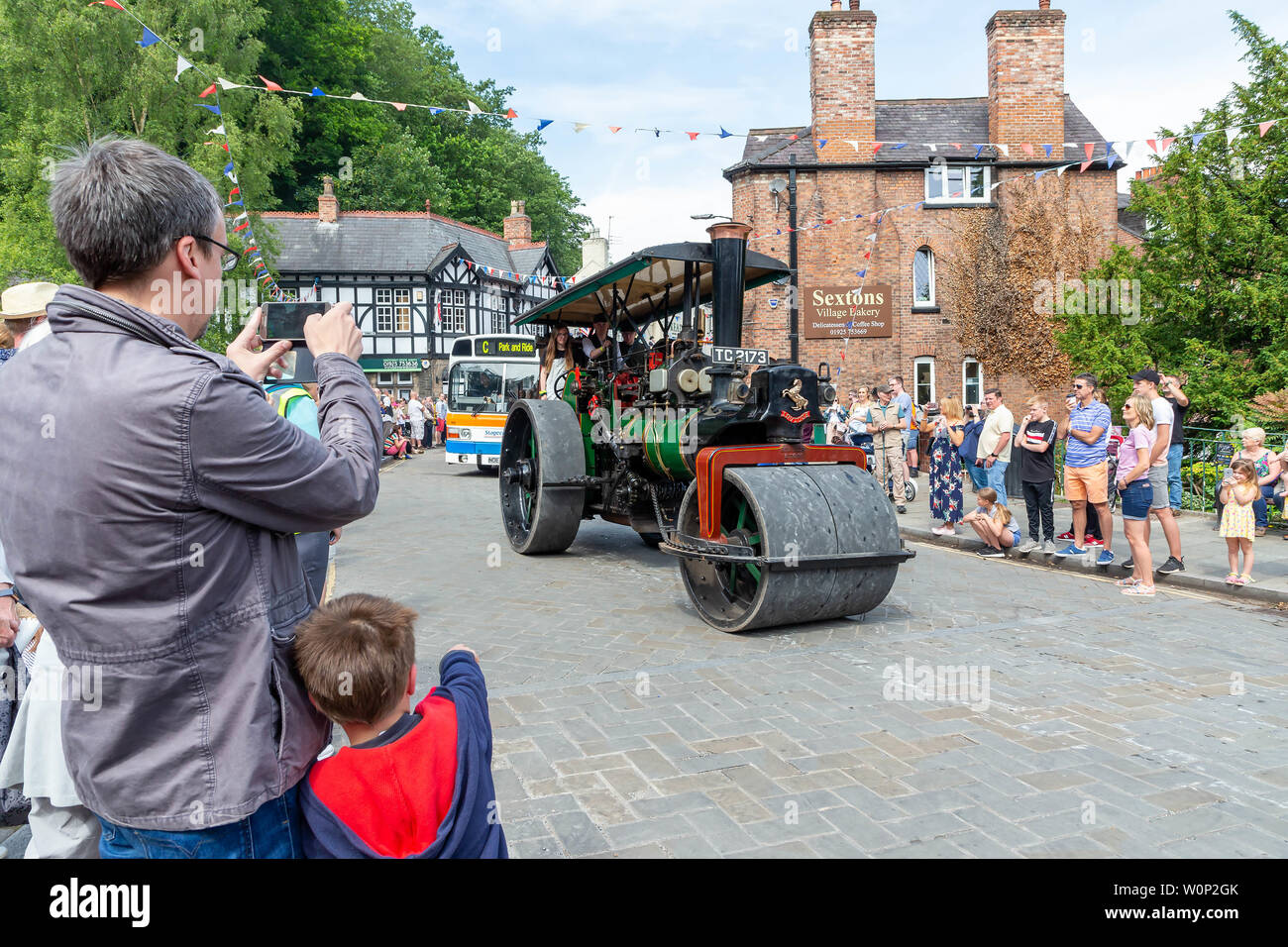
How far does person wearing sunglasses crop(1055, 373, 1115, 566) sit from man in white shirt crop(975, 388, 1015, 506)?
1607 millimetres

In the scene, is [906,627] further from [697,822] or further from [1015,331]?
[1015,331]

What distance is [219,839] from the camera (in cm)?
170

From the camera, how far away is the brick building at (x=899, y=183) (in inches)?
912

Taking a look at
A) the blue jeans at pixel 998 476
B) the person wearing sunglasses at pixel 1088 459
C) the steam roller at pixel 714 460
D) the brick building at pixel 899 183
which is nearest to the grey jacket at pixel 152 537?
the steam roller at pixel 714 460

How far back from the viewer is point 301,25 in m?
44.4

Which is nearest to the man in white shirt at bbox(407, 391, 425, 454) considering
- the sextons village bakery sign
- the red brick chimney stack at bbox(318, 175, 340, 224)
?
the sextons village bakery sign

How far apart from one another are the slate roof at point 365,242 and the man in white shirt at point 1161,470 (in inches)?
1399

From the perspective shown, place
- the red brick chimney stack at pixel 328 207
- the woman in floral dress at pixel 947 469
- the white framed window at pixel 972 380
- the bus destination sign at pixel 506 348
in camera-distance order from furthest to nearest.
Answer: the red brick chimney stack at pixel 328 207 < the white framed window at pixel 972 380 < the bus destination sign at pixel 506 348 < the woman in floral dress at pixel 947 469

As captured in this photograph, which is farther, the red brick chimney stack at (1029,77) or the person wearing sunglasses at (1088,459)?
the red brick chimney stack at (1029,77)

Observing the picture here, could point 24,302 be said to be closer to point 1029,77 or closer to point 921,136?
point 921,136

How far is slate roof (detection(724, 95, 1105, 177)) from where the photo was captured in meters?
23.3

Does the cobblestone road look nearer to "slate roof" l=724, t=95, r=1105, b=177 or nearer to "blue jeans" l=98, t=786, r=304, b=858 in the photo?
"blue jeans" l=98, t=786, r=304, b=858

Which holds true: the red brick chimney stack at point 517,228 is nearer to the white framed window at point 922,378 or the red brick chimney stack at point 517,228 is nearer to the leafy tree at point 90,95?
the leafy tree at point 90,95
